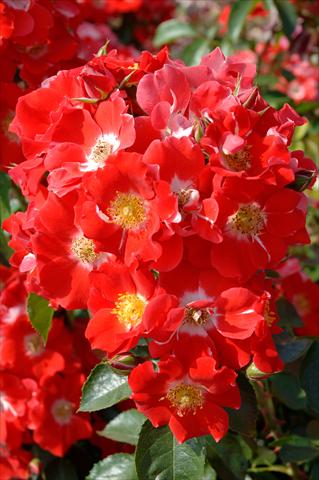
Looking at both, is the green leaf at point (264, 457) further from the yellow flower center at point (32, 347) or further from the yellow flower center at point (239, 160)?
the yellow flower center at point (239, 160)

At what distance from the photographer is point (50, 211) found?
920 millimetres

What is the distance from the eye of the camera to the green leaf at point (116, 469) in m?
1.24

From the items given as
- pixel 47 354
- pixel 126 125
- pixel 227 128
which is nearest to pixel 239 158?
pixel 227 128

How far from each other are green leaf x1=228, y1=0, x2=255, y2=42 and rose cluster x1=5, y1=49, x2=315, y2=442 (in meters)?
1.50

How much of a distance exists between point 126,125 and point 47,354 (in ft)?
1.98

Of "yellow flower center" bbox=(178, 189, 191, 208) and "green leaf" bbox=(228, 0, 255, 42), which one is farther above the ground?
"yellow flower center" bbox=(178, 189, 191, 208)

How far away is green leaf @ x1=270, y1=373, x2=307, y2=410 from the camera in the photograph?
4.42 ft

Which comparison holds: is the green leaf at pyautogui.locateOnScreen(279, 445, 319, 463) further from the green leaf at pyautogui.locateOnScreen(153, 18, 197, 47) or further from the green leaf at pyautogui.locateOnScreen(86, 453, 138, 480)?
the green leaf at pyautogui.locateOnScreen(153, 18, 197, 47)

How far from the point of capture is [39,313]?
44.8 inches

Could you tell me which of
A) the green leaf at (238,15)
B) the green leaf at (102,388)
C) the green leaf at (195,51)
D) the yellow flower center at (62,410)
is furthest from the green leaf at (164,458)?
the green leaf at (195,51)

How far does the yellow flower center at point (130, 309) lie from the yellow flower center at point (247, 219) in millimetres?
158

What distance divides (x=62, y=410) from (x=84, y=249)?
0.55 metres

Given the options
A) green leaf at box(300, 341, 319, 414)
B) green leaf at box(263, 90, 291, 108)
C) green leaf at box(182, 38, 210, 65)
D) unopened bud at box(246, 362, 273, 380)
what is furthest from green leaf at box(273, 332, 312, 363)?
green leaf at box(182, 38, 210, 65)

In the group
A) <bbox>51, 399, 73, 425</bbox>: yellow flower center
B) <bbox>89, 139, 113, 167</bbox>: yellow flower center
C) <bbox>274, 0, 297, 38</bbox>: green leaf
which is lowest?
<bbox>51, 399, 73, 425</bbox>: yellow flower center
